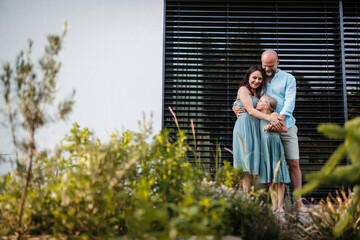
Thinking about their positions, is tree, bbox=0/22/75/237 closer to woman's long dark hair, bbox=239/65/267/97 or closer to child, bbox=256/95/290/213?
child, bbox=256/95/290/213

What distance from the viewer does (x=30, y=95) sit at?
145cm

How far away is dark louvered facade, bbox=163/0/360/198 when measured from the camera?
4.15m

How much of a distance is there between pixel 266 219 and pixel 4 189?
1701mm

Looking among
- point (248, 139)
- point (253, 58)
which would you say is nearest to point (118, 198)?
point (248, 139)

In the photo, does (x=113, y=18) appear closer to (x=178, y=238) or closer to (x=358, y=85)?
(x=178, y=238)

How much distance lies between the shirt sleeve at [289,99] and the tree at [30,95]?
8.01 feet

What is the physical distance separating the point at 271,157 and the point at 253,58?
77.8 inches

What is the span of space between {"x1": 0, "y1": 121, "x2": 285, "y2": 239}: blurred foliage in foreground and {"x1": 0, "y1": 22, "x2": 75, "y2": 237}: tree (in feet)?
0.50

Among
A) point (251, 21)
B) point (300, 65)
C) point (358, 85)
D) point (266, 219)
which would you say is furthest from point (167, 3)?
point (266, 219)

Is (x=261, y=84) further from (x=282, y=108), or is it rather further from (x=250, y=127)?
(x=250, y=127)

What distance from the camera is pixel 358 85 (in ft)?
13.8

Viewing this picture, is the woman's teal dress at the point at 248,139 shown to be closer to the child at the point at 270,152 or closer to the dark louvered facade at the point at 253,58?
the child at the point at 270,152

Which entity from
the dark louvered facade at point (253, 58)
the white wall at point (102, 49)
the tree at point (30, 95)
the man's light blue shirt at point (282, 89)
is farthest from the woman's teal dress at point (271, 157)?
the tree at point (30, 95)

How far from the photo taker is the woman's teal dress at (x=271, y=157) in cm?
291
